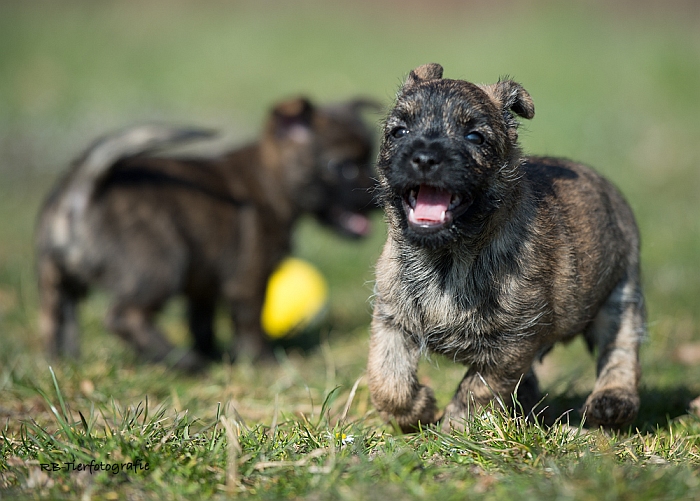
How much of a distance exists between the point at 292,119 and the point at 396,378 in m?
3.65

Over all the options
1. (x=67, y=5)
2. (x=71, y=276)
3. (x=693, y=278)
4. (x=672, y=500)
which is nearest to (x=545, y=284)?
(x=672, y=500)

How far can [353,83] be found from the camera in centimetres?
1488

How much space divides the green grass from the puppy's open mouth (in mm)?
808

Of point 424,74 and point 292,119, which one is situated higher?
point 424,74

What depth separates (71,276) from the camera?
5.39 meters

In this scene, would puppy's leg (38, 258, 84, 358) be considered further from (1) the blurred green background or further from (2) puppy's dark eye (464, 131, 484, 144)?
(2) puppy's dark eye (464, 131, 484, 144)

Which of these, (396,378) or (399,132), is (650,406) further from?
(399,132)

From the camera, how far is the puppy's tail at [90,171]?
5312 millimetres

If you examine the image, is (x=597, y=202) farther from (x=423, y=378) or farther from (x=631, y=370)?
(x=423, y=378)

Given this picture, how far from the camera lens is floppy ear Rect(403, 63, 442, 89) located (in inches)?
146

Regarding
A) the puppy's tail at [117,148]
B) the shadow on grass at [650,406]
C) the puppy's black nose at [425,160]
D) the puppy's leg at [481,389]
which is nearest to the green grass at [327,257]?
the shadow on grass at [650,406]

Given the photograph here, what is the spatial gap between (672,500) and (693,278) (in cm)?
469

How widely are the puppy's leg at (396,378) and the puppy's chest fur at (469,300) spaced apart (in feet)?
0.29

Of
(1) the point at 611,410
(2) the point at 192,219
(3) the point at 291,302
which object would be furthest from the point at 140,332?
(1) the point at 611,410
